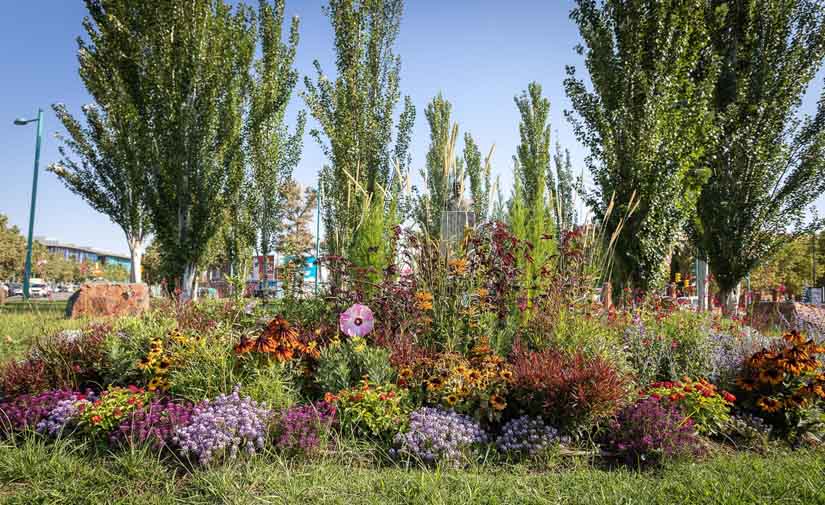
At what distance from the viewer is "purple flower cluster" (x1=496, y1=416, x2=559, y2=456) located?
296cm

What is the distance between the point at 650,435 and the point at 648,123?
21.0ft

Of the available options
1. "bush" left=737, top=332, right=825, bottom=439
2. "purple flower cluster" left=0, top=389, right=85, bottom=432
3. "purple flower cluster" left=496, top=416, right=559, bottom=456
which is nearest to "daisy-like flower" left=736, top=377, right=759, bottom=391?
"bush" left=737, top=332, right=825, bottom=439

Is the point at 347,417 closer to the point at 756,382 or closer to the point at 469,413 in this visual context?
the point at 469,413

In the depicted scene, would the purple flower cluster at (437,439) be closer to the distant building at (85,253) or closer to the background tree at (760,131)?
the background tree at (760,131)

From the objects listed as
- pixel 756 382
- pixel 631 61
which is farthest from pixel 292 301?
pixel 631 61

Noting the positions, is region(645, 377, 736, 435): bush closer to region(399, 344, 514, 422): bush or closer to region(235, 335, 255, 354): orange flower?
region(399, 344, 514, 422): bush

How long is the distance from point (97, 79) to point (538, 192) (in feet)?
42.3

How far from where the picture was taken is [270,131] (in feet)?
44.6

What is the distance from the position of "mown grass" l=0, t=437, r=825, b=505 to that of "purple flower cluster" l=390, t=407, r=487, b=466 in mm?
110

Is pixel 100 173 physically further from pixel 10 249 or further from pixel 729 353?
pixel 10 249

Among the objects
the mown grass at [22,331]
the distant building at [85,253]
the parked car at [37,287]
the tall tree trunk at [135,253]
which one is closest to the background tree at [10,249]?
the parked car at [37,287]

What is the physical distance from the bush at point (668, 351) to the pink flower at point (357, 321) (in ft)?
7.10

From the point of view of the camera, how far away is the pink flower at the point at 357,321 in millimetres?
3717

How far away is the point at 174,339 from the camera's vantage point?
3857mm
